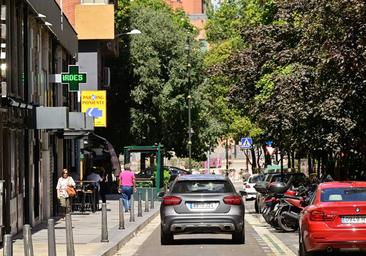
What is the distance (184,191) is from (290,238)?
152 inches

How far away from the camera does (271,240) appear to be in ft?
78.1

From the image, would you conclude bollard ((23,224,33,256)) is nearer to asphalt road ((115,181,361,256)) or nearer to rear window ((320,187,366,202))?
rear window ((320,187,366,202))

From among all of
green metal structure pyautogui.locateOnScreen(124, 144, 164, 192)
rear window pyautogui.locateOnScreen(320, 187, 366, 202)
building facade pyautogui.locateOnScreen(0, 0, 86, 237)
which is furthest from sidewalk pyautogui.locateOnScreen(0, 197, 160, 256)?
green metal structure pyautogui.locateOnScreen(124, 144, 164, 192)

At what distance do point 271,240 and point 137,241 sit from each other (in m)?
3.31

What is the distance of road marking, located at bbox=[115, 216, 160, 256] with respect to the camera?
20688 millimetres

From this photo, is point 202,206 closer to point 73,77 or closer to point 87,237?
point 87,237

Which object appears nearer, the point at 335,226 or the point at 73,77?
the point at 335,226

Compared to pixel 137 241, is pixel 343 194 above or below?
above

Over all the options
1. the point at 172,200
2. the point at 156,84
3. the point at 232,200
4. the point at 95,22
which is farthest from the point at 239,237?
the point at 156,84

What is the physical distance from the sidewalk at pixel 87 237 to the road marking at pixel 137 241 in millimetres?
133

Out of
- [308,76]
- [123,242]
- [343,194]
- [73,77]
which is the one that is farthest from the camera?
[73,77]

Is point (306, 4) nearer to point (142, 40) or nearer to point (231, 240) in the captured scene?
point (231, 240)

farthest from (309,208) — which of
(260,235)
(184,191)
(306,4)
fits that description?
(306,4)

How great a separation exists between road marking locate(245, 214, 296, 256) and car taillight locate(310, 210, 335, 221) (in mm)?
3080
